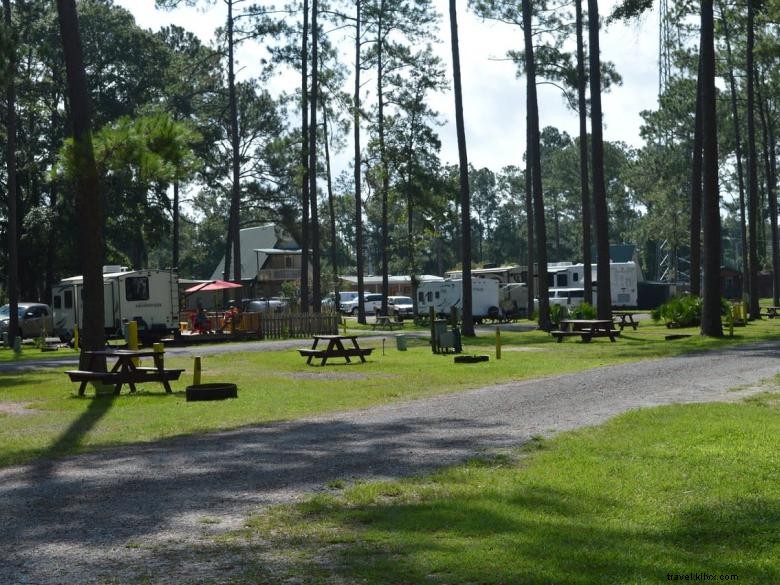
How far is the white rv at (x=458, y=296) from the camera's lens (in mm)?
54750

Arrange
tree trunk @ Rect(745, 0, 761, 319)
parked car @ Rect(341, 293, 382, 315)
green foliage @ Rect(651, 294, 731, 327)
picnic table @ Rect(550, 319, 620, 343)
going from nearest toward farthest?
1. picnic table @ Rect(550, 319, 620, 343)
2. green foliage @ Rect(651, 294, 731, 327)
3. tree trunk @ Rect(745, 0, 761, 319)
4. parked car @ Rect(341, 293, 382, 315)

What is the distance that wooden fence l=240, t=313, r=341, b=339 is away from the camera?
1575 inches

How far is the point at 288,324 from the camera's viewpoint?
40.6 m

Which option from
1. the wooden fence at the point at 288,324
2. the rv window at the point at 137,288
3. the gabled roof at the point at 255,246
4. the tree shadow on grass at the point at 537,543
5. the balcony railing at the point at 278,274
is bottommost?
the tree shadow on grass at the point at 537,543

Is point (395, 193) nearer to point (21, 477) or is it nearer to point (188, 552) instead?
point (21, 477)

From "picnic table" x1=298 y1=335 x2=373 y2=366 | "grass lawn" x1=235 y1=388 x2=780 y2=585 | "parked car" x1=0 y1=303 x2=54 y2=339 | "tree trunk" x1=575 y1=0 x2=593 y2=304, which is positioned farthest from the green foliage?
"grass lawn" x1=235 y1=388 x2=780 y2=585

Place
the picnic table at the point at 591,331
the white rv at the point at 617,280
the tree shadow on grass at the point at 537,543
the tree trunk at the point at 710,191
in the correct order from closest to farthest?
the tree shadow on grass at the point at 537,543 → the tree trunk at the point at 710,191 → the picnic table at the point at 591,331 → the white rv at the point at 617,280

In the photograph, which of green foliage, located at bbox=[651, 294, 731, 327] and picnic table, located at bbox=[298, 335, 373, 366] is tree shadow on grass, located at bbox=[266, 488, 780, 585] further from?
green foliage, located at bbox=[651, 294, 731, 327]

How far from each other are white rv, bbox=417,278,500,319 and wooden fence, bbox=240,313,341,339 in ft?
45.9

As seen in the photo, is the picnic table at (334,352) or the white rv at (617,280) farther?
the white rv at (617,280)

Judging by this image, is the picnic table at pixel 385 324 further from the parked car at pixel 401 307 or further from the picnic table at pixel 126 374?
the picnic table at pixel 126 374

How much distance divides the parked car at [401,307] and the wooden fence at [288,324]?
1690 cm

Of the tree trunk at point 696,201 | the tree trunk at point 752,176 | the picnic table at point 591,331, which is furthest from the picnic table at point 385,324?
the picnic table at point 591,331

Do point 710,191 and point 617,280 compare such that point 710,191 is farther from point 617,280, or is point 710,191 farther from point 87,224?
point 617,280
